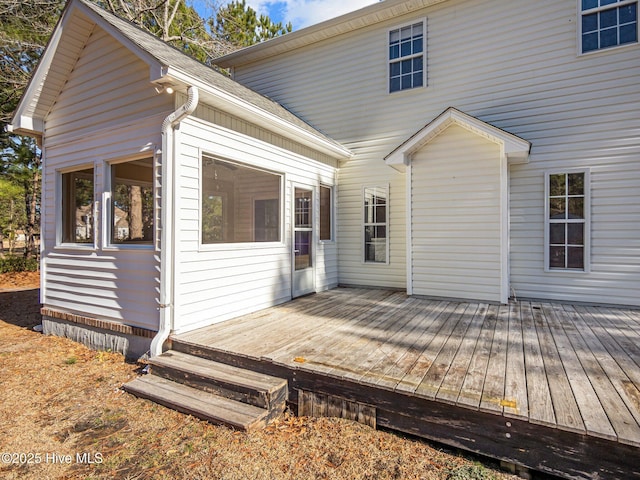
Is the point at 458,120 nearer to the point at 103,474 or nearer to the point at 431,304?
the point at 431,304

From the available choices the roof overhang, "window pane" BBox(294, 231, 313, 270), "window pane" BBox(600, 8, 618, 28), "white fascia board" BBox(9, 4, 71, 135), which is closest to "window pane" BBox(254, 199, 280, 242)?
"window pane" BBox(294, 231, 313, 270)

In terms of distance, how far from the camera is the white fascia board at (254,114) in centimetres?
365

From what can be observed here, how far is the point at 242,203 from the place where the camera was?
5.76 m

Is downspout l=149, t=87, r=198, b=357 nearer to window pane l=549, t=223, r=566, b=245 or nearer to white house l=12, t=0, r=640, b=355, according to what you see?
white house l=12, t=0, r=640, b=355

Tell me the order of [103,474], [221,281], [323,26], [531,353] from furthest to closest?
[323,26] < [221,281] < [531,353] < [103,474]

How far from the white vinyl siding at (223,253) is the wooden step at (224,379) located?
496mm

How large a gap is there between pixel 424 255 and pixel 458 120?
2.37 metres

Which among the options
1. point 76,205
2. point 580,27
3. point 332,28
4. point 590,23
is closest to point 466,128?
point 580,27

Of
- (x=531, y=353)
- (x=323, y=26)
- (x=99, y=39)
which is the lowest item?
(x=531, y=353)

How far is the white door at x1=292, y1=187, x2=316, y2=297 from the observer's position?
5984 millimetres

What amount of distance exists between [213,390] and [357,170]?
5502 millimetres

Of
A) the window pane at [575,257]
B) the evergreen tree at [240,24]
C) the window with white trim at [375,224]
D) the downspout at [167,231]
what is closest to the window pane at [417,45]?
the window with white trim at [375,224]

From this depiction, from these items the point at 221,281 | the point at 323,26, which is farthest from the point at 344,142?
the point at 221,281

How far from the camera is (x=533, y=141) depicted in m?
5.82
